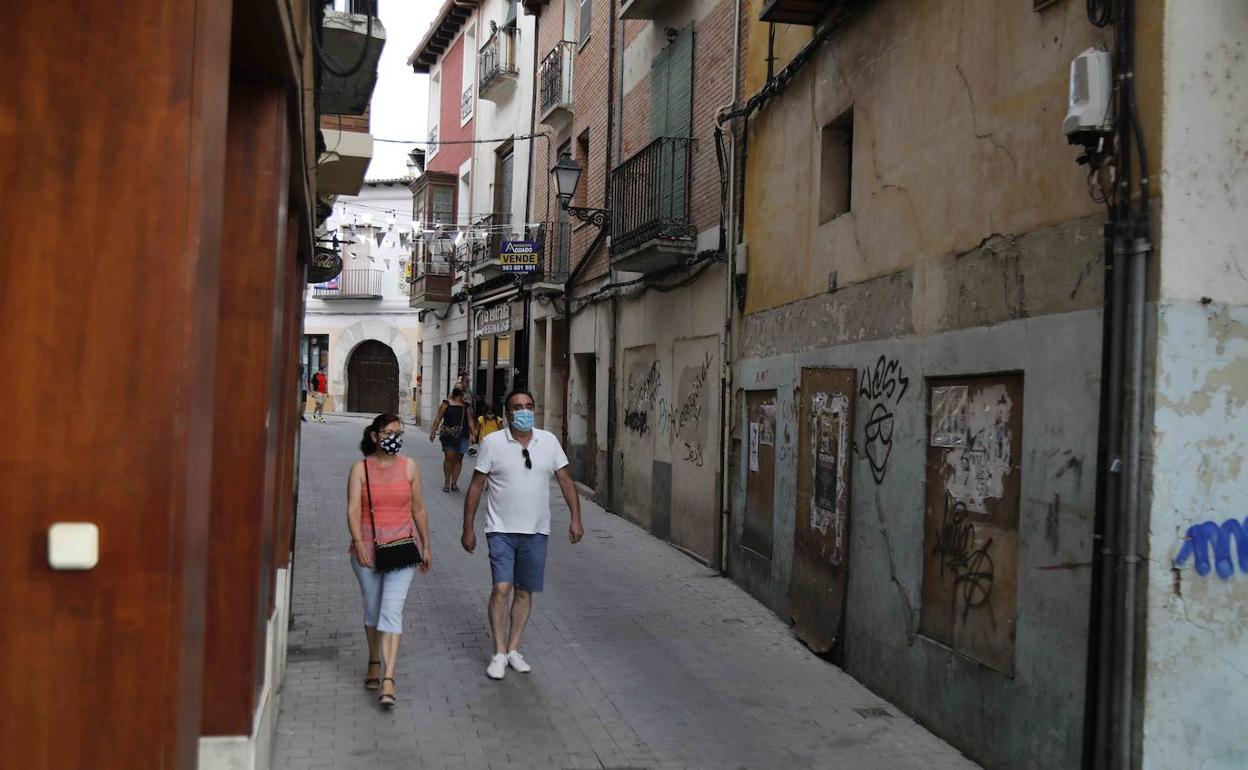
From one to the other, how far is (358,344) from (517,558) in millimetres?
35037

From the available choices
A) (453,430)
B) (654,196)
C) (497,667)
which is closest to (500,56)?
(453,430)

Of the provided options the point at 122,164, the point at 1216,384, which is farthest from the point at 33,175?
the point at 1216,384

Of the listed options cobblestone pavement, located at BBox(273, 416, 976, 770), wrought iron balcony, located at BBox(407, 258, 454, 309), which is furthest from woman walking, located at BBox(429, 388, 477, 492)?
wrought iron balcony, located at BBox(407, 258, 454, 309)

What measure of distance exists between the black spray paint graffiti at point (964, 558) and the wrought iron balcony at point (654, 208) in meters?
6.65

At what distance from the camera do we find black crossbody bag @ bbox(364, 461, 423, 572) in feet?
21.9

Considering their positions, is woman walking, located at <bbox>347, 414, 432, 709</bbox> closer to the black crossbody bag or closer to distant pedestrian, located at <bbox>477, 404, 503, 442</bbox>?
the black crossbody bag

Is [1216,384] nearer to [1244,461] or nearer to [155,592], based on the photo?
[1244,461]

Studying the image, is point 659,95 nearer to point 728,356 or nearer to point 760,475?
point 728,356

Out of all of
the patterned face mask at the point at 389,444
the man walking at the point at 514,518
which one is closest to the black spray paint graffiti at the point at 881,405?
the man walking at the point at 514,518

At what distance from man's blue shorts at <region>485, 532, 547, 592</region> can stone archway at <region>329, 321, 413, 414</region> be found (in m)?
34.0

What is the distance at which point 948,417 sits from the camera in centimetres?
660

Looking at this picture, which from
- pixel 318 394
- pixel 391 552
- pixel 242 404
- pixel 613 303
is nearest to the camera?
pixel 242 404

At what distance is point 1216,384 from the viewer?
15.5 feet

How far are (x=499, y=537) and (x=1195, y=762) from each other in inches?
163
